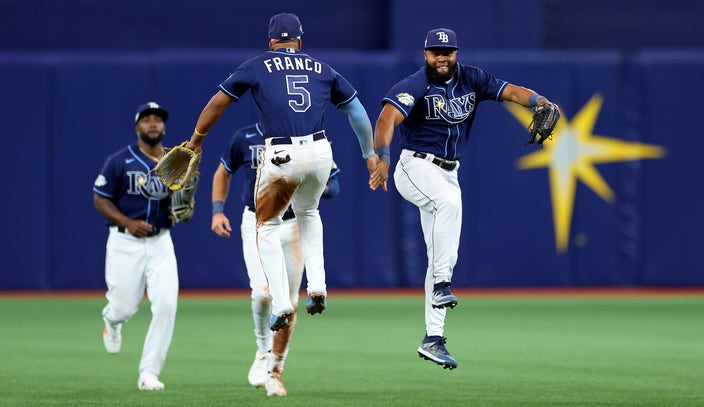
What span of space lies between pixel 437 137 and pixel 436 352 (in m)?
1.64

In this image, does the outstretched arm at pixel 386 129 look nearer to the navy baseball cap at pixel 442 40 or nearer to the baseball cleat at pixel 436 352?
the navy baseball cap at pixel 442 40

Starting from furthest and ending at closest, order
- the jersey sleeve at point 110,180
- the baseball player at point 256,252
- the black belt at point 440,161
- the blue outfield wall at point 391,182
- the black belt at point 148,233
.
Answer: the blue outfield wall at point 391,182 < the jersey sleeve at point 110,180 < the black belt at point 148,233 < the baseball player at point 256,252 < the black belt at point 440,161

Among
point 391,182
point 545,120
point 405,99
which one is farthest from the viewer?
point 391,182

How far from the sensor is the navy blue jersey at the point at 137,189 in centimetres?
1073

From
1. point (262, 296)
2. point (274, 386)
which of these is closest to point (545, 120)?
point (262, 296)

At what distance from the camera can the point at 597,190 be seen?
19812mm

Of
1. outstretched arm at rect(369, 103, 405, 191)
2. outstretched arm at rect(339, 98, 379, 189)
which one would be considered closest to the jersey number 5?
outstretched arm at rect(339, 98, 379, 189)

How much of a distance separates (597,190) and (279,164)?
39.6ft

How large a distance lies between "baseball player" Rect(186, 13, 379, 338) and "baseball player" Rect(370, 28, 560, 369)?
0.49m

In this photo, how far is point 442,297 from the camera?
9.11 metres

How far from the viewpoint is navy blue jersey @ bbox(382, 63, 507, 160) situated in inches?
369

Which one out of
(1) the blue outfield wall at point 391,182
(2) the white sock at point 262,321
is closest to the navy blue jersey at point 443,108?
(2) the white sock at point 262,321

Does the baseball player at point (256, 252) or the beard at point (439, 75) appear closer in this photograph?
the beard at point (439, 75)

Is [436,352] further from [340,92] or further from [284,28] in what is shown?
[284,28]
